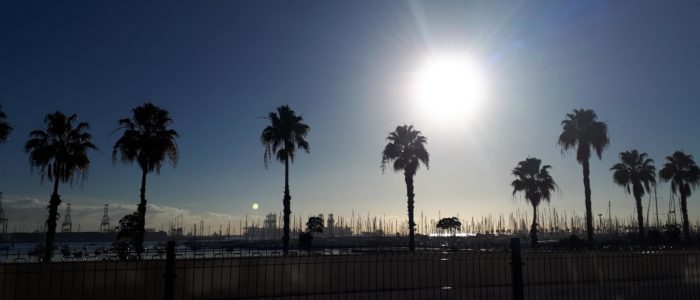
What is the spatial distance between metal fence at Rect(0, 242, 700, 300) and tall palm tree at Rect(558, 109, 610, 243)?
25509mm

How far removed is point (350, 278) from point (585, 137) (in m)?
34.0

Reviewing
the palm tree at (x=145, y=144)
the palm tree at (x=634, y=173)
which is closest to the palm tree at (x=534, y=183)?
the palm tree at (x=634, y=173)

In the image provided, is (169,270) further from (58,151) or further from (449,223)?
(449,223)

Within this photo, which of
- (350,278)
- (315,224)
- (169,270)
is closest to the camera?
(169,270)

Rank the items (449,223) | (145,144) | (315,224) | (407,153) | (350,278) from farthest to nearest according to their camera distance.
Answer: (449,223) < (315,224) < (407,153) < (145,144) < (350,278)

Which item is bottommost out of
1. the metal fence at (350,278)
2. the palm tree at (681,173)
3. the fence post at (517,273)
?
the metal fence at (350,278)

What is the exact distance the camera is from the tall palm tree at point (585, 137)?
139 ft

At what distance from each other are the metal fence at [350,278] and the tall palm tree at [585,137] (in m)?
25.5

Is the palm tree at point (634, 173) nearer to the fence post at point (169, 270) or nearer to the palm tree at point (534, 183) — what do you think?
the palm tree at point (534, 183)

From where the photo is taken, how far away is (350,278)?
52.6 feet

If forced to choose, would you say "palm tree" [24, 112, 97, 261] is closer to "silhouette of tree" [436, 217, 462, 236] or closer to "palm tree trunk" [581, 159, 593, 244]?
"palm tree trunk" [581, 159, 593, 244]

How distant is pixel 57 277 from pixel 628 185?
167ft

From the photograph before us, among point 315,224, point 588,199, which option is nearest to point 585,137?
point 588,199

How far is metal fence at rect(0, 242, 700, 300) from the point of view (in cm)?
1344
